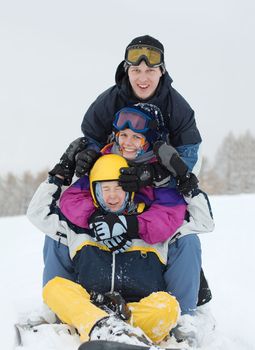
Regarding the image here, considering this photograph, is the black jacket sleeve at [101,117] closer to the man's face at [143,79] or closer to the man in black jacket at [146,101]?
the man in black jacket at [146,101]

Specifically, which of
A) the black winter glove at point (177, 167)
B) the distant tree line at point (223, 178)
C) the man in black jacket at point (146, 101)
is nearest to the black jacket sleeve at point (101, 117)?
the man in black jacket at point (146, 101)

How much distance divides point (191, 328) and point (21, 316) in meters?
1.20

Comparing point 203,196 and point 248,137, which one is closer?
point 203,196

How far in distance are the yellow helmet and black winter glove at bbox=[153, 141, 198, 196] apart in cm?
27

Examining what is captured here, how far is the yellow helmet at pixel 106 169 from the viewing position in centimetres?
349

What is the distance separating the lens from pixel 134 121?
3666 millimetres

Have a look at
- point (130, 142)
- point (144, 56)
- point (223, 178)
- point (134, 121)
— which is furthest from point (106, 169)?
point (223, 178)

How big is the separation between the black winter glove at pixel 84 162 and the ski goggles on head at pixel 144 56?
2.45 feet

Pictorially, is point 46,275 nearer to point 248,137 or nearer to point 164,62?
point 164,62

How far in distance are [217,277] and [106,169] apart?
96.7 inches

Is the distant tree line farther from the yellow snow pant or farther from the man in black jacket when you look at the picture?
the yellow snow pant

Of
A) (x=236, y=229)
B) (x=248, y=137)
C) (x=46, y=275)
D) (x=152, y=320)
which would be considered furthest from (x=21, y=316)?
(x=248, y=137)

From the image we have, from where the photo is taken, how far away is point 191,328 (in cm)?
314

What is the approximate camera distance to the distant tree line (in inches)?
1303
